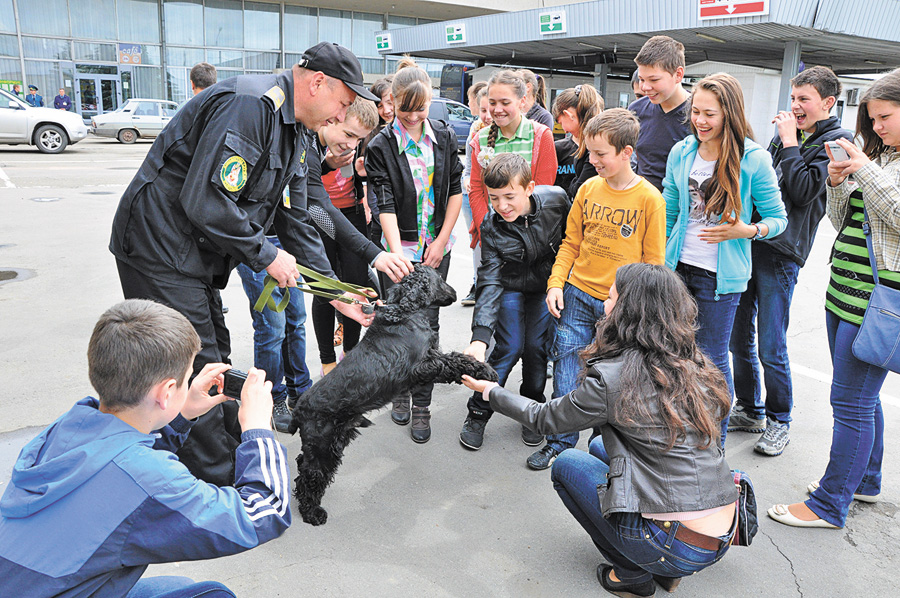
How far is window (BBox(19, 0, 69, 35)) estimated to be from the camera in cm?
2439

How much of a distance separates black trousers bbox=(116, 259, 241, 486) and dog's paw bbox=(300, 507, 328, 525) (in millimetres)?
377

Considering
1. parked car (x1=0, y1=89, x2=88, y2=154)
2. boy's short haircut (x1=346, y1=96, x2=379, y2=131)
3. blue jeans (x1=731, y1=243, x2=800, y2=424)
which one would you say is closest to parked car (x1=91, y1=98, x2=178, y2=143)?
parked car (x1=0, y1=89, x2=88, y2=154)

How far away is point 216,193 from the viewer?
Result: 2283mm

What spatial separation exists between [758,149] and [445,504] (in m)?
2.29

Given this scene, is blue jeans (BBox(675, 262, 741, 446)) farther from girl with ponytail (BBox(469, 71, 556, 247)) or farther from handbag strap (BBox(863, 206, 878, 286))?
girl with ponytail (BBox(469, 71, 556, 247))

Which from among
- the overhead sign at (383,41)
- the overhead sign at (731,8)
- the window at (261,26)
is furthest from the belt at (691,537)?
the window at (261,26)

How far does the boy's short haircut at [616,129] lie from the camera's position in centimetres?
298

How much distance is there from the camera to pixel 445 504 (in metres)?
2.93

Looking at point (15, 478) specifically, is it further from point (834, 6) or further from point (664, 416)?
point (834, 6)

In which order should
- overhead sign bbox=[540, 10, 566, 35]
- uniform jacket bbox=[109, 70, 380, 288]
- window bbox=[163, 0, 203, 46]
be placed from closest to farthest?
uniform jacket bbox=[109, 70, 380, 288], overhead sign bbox=[540, 10, 566, 35], window bbox=[163, 0, 203, 46]

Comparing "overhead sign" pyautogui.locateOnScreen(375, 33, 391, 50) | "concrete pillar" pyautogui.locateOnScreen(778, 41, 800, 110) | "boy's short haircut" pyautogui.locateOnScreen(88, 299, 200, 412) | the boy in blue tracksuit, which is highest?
"overhead sign" pyautogui.locateOnScreen(375, 33, 391, 50)

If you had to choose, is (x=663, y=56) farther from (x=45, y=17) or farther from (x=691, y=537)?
(x=45, y=17)

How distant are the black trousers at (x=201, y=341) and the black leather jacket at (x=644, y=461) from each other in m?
1.42

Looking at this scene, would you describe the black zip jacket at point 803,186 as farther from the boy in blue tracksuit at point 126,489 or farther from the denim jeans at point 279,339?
the boy in blue tracksuit at point 126,489
